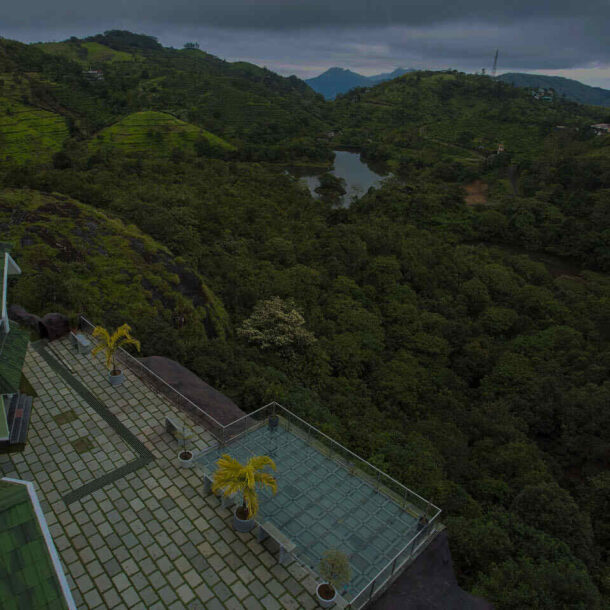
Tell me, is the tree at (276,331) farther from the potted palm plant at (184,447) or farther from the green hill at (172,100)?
the green hill at (172,100)

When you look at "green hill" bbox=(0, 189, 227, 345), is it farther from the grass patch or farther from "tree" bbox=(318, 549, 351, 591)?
"tree" bbox=(318, 549, 351, 591)

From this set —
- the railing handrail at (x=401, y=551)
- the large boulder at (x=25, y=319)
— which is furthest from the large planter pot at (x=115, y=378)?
the railing handrail at (x=401, y=551)

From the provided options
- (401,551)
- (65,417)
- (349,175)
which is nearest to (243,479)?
(401,551)

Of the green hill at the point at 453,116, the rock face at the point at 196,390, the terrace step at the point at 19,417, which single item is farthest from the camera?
the green hill at the point at 453,116

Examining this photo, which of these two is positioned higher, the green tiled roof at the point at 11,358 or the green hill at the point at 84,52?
the green hill at the point at 84,52

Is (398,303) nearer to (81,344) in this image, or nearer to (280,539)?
(81,344)

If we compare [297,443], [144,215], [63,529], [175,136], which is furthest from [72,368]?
[175,136]
